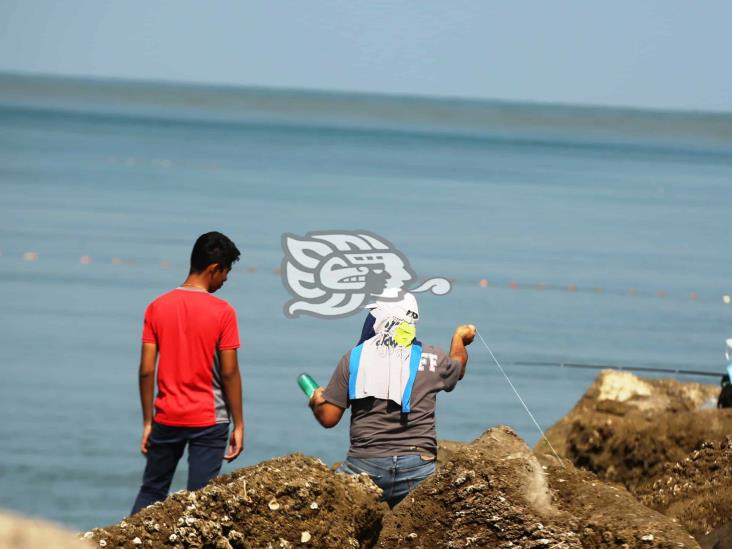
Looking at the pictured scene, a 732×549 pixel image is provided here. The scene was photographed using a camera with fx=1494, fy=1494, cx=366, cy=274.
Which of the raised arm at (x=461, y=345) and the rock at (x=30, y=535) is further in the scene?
the raised arm at (x=461, y=345)

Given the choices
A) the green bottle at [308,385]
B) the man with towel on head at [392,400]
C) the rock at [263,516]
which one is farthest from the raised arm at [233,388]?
the rock at [263,516]

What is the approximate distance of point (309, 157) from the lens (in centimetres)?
7188

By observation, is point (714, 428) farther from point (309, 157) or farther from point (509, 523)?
point (309, 157)

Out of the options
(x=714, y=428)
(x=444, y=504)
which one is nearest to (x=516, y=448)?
(x=444, y=504)

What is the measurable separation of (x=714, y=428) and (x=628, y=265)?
2046cm

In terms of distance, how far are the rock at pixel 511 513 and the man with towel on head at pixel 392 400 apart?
2.43ft

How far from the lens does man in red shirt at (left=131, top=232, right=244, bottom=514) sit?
21.6ft

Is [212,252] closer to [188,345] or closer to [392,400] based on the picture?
[188,345]

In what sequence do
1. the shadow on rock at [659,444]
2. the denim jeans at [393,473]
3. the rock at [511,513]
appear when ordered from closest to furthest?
the rock at [511,513], the denim jeans at [393,473], the shadow on rock at [659,444]

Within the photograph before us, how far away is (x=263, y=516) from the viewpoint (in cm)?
493

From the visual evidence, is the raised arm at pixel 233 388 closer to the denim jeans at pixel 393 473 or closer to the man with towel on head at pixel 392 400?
the man with towel on head at pixel 392 400

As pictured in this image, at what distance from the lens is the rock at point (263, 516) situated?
4836 mm

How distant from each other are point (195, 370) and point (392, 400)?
103 centimetres

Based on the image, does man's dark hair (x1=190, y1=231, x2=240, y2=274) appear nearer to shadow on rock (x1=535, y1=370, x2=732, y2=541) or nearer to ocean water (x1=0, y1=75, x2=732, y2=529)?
shadow on rock (x1=535, y1=370, x2=732, y2=541)
